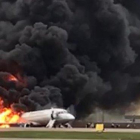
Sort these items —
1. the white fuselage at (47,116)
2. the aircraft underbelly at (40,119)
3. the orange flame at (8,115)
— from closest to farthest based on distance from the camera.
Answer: the white fuselage at (47,116) < the aircraft underbelly at (40,119) < the orange flame at (8,115)

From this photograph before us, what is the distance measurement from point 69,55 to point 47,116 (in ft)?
73.6

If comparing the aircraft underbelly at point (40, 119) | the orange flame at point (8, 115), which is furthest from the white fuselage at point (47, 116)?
the orange flame at point (8, 115)

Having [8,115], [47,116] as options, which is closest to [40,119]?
[47,116]

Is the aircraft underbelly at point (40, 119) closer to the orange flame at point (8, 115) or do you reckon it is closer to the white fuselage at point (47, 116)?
the white fuselage at point (47, 116)

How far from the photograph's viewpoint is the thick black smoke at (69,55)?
99062 mm

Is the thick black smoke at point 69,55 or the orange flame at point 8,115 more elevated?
the thick black smoke at point 69,55

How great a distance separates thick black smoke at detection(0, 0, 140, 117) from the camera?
325ft

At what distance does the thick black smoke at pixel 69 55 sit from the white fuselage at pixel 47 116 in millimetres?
5169

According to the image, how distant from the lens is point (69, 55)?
10288 cm

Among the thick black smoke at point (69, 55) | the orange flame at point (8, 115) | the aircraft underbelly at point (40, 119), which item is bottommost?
the aircraft underbelly at point (40, 119)

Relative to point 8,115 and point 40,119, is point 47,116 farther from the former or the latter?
point 8,115

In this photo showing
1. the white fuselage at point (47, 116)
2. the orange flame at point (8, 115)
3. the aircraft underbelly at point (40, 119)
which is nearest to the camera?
the white fuselage at point (47, 116)

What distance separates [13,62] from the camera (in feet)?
336

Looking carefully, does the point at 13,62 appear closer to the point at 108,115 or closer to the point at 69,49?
the point at 69,49
